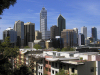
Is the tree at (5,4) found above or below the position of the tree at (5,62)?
above

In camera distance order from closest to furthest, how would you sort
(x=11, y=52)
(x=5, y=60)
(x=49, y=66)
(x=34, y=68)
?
1. (x=5, y=60)
2. (x=11, y=52)
3. (x=49, y=66)
4. (x=34, y=68)

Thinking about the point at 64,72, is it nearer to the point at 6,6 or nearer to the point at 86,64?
the point at 86,64

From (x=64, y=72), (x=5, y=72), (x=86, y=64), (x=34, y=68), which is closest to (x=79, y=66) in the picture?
(x=86, y=64)

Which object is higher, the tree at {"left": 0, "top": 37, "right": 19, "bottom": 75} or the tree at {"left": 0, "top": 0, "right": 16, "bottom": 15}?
the tree at {"left": 0, "top": 0, "right": 16, "bottom": 15}

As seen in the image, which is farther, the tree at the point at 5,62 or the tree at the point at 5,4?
the tree at the point at 5,62

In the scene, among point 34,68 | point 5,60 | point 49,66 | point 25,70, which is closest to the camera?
point 25,70

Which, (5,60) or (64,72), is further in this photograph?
(64,72)

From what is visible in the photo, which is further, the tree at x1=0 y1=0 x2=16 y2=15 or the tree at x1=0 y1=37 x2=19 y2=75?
the tree at x1=0 y1=37 x2=19 y2=75

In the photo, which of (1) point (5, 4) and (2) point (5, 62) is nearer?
(1) point (5, 4)

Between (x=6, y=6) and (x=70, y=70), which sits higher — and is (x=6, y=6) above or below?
above

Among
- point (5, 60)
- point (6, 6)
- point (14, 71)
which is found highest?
point (6, 6)

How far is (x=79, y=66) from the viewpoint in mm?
28703

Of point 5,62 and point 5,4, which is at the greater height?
point 5,4

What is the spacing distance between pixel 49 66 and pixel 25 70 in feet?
97.5
